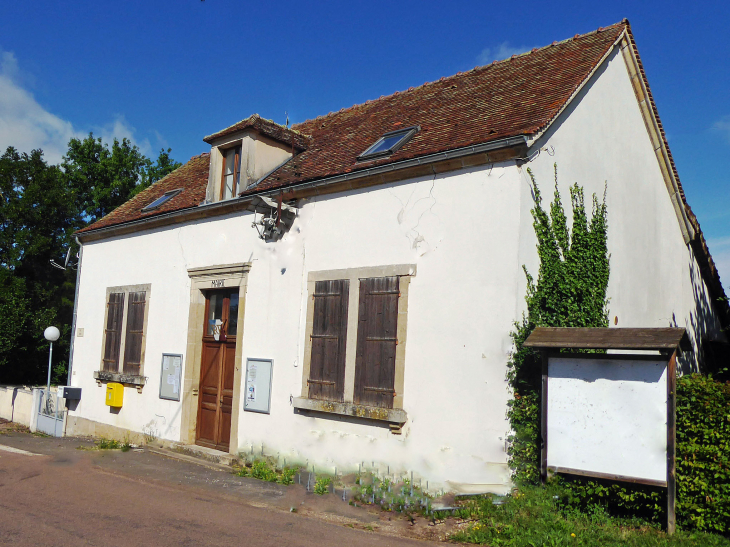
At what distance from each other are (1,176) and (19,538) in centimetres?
2152

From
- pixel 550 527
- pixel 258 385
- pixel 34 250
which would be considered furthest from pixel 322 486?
pixel 34 250

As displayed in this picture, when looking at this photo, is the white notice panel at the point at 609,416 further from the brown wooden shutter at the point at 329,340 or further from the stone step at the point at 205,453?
the stone step at the point at 205,453

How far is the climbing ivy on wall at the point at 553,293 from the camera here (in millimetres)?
7230

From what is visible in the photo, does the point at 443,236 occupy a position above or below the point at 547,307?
above

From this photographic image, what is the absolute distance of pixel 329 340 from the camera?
9188 mm

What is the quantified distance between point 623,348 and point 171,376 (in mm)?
8329

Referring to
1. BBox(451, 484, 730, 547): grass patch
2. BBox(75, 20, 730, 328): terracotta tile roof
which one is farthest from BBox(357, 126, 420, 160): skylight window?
BBox(451, 484, 730, 547): grass patch

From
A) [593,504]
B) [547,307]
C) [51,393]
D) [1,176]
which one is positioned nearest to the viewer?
[593,504]

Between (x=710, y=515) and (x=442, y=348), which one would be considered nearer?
(x=710, y=515)

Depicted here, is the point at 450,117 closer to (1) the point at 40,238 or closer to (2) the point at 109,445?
(2) the point at 109,445

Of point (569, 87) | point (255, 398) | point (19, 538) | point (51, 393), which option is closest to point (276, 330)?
point (255, 398)

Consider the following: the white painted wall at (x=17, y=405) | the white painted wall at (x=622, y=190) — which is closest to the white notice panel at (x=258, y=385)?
the white painted wall at (x=622, y=190)

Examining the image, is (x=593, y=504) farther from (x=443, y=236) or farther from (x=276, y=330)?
(x=276, y=330)

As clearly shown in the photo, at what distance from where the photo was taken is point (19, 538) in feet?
18.8
